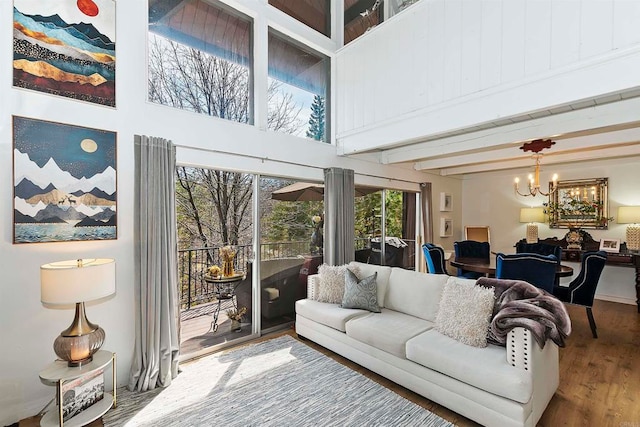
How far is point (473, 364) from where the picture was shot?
6.89 ft

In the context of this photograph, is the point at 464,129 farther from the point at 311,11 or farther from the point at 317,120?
the point at 311,11

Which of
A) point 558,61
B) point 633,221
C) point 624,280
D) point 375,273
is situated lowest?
point 624,280

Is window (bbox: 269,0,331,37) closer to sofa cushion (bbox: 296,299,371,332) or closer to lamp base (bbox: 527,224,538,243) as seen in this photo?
sofa cushion (bbox: 296,299,371,332)

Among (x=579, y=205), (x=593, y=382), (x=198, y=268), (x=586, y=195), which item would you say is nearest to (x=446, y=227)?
(x=579, y=205)

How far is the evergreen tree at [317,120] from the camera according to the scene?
14.6 ft

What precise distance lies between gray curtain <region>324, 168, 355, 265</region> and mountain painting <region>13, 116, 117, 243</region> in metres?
2.67

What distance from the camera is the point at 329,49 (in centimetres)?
451

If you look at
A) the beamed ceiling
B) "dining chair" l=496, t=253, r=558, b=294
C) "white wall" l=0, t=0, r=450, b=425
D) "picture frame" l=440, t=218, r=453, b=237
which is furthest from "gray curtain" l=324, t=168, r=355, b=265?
"picture frame" l=440, t=218, r=453, b=237

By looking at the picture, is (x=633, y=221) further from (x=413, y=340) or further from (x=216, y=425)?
(x=216, y=425)

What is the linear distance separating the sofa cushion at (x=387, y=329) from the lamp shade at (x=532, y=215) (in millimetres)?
4570

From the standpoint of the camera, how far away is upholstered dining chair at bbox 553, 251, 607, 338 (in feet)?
11.6

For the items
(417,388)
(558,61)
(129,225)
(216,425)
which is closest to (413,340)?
(417,388)

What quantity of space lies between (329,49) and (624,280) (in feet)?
21.0

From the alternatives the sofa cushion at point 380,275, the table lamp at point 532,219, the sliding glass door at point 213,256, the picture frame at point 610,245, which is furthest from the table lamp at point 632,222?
the sliding glass door at point 213,256
